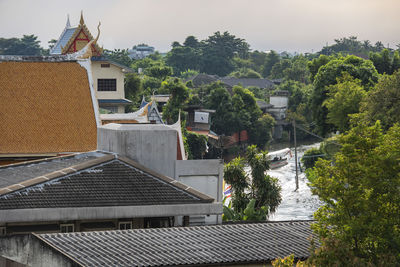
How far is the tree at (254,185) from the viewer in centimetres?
3841

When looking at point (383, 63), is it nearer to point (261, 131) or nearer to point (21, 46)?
point (261, 131)

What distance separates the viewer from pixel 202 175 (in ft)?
82.9

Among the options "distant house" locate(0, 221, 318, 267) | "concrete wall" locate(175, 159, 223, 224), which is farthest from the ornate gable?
"distant house" locate(0, 221, 318, 267)

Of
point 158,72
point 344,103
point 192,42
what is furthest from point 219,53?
point 344,103

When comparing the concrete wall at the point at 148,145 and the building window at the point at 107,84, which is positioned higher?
the building window at the point at 107,84

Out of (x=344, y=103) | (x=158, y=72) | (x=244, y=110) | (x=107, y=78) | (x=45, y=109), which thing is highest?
(x=158, y=72)

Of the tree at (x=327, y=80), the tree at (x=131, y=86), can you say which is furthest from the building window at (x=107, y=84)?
the tree at (x=327, y=80)

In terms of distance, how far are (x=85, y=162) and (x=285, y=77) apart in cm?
11179

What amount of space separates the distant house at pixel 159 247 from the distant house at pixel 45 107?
1505 cm

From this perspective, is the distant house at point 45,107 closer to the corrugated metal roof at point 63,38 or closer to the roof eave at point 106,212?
the roof eave at point 106,212

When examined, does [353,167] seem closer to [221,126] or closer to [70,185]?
[70,185]

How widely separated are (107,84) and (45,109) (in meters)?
30.8

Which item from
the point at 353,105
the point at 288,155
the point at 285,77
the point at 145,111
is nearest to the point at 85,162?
the point at 145,111

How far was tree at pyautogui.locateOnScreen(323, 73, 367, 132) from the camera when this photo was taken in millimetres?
54312
